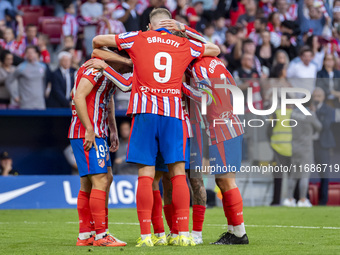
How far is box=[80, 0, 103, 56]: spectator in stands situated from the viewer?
18.4 metres

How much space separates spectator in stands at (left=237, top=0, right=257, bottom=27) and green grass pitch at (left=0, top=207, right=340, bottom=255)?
762cm

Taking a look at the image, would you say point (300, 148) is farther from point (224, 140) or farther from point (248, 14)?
point (224, 140)

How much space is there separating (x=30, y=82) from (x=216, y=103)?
866 cm

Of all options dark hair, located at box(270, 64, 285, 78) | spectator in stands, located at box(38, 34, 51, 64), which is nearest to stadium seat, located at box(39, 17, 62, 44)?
spectator in stands, located at box(38, 34, 51, 64)

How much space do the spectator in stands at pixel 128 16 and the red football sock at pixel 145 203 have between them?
1047 cm

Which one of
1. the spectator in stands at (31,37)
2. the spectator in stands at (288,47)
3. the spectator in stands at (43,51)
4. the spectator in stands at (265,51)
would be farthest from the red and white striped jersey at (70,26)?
the spectator in stands at (288,47)

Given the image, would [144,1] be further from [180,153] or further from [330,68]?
[180,153]

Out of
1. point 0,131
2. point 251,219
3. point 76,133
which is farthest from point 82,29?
point 76,133

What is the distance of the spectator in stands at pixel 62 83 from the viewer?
1566 cm

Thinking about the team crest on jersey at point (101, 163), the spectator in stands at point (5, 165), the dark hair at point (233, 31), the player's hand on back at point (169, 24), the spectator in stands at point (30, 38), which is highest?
the dark hair at point (233, 31)

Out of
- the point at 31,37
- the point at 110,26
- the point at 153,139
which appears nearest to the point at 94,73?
the point at 153,139

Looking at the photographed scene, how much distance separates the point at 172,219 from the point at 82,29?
12.0 m

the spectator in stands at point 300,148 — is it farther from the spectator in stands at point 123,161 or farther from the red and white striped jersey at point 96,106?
the red and white striped jersey at point 96,106

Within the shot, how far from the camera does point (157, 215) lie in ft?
24.7
